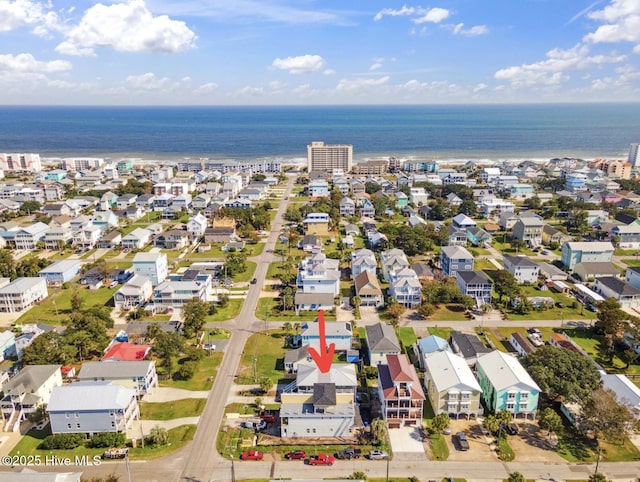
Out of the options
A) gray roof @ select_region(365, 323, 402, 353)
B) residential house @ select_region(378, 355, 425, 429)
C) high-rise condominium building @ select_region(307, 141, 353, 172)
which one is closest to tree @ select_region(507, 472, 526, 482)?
residential house @ select_region(378, 355, 425, 429)

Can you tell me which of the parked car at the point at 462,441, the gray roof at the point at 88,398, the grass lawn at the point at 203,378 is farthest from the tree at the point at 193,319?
the parked car at the point at 462,441

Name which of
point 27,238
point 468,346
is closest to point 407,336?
point 468,346

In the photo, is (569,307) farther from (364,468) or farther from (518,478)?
(364,468)

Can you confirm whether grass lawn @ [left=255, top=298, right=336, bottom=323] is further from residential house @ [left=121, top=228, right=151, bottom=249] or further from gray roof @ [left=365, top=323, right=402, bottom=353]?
residential house @ [left=121, top=228, right=151, bottom=249]

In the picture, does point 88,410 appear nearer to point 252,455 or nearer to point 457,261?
point 252,455

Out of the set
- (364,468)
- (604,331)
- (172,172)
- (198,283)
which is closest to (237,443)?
(364,468)
